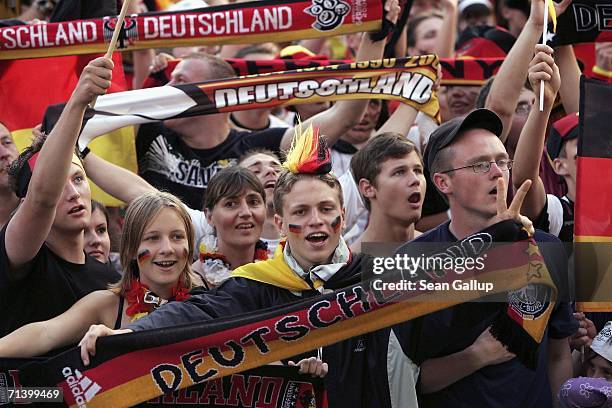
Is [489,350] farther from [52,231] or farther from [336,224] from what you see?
[52,231]

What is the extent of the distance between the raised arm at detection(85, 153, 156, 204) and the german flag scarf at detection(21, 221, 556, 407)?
169 centimetres

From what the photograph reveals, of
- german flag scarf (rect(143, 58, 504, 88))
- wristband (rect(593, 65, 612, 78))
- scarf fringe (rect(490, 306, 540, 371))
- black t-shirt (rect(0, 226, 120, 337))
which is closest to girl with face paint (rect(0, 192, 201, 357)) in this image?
black t-shirt (rect(0, 226, 120, 337))

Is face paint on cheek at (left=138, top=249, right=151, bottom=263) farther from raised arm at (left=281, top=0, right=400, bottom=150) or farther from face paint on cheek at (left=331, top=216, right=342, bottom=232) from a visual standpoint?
raised arm at (left=281, top=0, right=400, bottom=150)

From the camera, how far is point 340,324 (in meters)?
4.09

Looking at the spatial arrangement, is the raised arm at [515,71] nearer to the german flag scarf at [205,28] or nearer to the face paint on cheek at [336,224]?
the german flag scarf at [205,28]


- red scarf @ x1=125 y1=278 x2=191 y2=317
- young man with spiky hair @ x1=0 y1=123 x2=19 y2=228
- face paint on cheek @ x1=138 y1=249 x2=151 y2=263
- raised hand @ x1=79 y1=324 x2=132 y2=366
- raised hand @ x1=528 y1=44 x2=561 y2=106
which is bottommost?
raised hand @ x1=79 y1=324 x2=132 y2=366

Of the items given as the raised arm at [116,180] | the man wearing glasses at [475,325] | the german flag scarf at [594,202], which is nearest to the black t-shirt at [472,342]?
the man wearing glasses at [475,325]

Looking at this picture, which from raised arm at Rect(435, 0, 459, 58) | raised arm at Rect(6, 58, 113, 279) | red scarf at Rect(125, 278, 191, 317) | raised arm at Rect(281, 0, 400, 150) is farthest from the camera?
raised arm at Rect(435, 0, 459, 58)

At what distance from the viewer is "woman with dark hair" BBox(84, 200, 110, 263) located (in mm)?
5641

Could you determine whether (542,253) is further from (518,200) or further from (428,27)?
(428,27)

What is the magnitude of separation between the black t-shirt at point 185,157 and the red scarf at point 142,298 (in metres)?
1.59

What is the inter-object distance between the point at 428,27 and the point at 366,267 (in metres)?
4.29

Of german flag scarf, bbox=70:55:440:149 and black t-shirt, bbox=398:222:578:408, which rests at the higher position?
german flag scarf, bbox=70:55:440:149

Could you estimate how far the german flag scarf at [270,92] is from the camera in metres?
6.04
